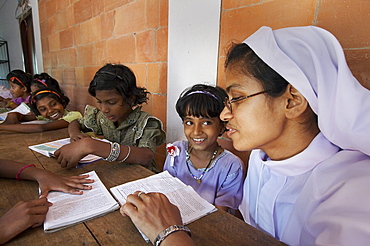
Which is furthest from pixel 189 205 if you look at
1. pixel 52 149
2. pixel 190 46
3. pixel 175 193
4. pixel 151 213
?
pixel 190 46

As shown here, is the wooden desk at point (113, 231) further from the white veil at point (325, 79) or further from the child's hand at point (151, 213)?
the white veil at point (325, 79)

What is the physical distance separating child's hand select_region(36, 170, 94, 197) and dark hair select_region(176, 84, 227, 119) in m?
0.71

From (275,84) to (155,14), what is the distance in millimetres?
1818

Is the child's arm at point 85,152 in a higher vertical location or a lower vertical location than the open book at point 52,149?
higher

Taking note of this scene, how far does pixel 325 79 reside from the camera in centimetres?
69

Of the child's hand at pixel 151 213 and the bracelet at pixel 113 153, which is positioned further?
the bracelet at pixel 113 153

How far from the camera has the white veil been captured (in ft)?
2.13

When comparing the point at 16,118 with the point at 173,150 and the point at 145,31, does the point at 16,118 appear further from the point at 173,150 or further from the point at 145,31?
the point at 173,150

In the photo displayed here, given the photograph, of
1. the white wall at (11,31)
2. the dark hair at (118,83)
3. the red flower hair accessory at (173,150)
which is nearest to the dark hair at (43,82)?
the dark hair at (118,83)

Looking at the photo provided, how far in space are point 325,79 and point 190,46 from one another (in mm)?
1334

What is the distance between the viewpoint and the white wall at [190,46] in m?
1.68

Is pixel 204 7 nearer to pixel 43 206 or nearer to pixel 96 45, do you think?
pixel 43 206

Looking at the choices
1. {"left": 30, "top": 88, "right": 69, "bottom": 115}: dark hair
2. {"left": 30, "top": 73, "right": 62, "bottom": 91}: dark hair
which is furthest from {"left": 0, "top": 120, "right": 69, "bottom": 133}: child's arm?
{"left": 30, "top": 73, "right": 62, "bottom": 91}: dark hair

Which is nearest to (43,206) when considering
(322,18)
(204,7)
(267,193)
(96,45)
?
(267,193)
